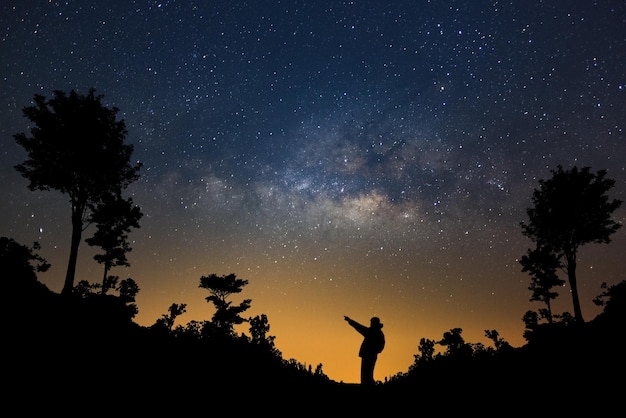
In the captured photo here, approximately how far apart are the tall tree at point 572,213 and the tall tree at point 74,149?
92.8ft

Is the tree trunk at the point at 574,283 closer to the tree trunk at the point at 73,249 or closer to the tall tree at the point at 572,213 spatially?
the tall tree at the point at 572,213

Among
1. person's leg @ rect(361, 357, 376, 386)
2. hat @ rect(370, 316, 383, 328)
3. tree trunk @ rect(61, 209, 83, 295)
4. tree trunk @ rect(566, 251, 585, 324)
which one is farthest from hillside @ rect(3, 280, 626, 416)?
tree trunk @ rect(566, 251, 585, 324)

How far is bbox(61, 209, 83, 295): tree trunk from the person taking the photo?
18141mm

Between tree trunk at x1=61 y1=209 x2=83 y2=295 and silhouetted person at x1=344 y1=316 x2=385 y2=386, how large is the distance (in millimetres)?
15292

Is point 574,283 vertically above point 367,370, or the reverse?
point 574,283

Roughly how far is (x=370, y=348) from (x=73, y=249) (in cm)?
1747

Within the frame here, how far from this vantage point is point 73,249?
63.6 ft

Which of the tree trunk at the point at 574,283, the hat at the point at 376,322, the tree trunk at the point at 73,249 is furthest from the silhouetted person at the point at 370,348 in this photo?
the tree trunk at the point at 574,283

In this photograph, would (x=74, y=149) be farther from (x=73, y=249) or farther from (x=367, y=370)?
(x=367, y=370)

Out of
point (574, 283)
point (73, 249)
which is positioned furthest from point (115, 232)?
point (574, 283)

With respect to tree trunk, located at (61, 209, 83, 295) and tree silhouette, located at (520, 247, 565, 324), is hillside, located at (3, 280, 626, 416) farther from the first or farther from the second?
tree silhouette, located at (520, 247, 565, 324)

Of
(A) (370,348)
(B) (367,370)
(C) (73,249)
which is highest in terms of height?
(C) (73,249)

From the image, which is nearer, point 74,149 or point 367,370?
point 367,370

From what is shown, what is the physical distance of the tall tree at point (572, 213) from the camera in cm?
2422
